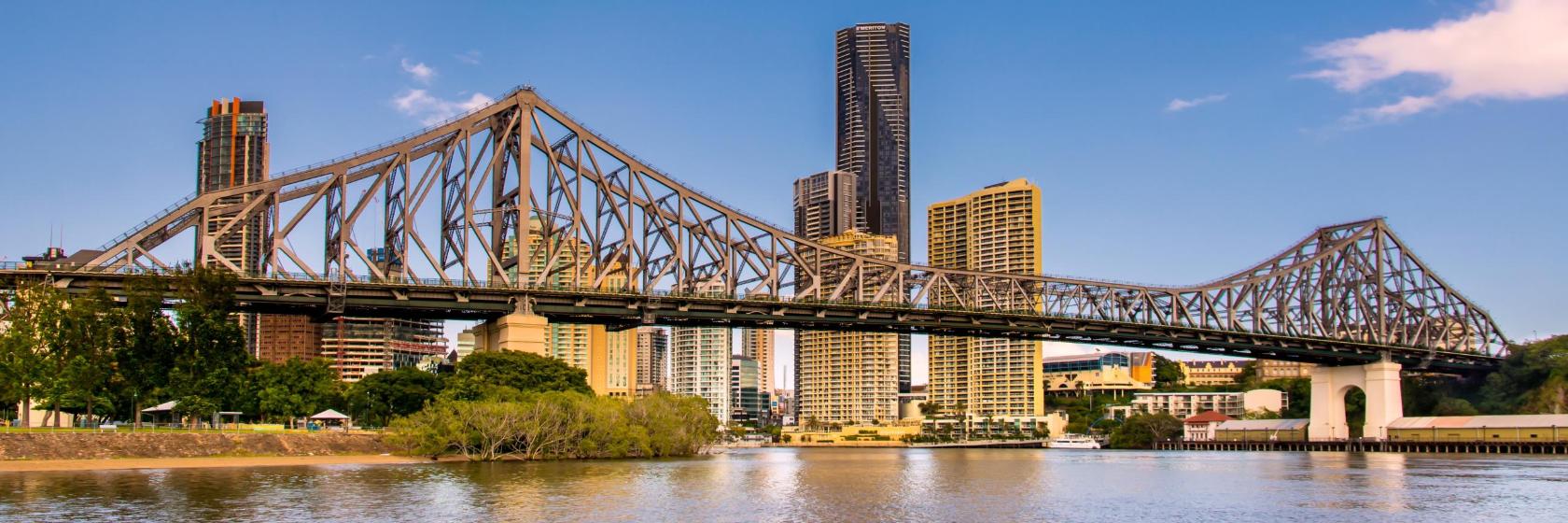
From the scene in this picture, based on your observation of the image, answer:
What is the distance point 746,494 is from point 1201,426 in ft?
444

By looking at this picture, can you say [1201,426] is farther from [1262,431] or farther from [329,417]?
[329,417]

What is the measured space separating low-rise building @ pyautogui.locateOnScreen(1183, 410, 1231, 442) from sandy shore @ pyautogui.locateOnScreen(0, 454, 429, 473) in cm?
11687

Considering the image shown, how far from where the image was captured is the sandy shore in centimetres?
6731

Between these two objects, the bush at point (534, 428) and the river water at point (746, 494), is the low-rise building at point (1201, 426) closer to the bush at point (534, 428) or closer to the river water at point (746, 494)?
the river water at point (746, 494)

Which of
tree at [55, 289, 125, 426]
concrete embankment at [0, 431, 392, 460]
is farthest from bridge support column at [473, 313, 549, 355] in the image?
tree at [55, 289, 125, 426]

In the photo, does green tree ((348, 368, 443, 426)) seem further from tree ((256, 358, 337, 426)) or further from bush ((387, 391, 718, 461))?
bush ((387, 391, 718, 461))

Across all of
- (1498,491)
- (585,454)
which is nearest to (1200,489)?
(1498,491)

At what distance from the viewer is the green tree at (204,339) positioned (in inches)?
3127

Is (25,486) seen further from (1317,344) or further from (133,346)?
(1317,344)

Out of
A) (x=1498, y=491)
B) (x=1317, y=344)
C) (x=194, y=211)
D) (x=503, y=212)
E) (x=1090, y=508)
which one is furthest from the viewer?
(x=1317, y=344)

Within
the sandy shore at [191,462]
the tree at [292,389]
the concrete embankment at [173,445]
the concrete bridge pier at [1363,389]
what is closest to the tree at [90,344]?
the concrete embankment at [173,445]

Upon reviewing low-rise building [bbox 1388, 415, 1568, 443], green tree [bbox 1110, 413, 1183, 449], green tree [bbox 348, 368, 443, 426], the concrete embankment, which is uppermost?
green tree [bbox 348, 368, 443, 426]

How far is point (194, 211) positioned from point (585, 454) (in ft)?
91.8

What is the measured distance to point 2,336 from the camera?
74688 mm
